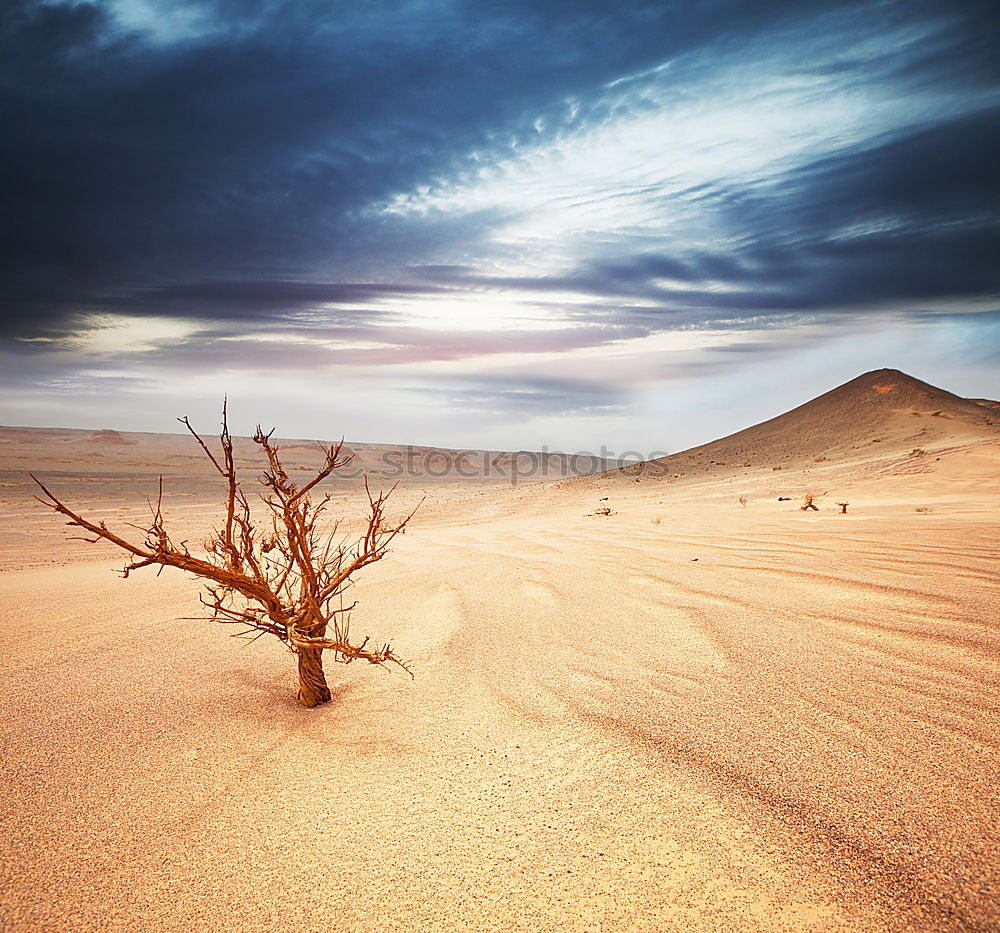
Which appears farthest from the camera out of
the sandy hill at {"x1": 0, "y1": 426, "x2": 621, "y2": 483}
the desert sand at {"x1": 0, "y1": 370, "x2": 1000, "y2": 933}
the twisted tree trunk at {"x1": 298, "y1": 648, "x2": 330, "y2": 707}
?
the sandy hill at {"x1": 0, "y1": 426, "x2": 621, "y2": 483}

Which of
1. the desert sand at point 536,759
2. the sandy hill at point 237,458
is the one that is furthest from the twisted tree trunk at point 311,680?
the sandy hill at point 237,458

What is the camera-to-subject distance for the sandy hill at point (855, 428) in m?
15.5

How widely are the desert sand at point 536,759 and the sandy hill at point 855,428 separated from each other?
42.2ft

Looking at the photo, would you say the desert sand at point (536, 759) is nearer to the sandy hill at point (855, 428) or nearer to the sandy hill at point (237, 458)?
the sandy hill at point (855, 428)

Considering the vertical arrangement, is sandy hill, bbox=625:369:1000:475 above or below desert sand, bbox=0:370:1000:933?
above

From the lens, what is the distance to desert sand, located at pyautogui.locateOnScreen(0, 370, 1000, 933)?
135 cm

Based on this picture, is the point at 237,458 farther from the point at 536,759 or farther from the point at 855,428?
the point at 536,759

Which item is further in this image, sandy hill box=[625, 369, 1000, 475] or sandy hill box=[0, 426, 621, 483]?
sandy hill box=[0, 426, 621, 483]

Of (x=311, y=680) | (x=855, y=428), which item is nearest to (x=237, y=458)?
(x=855, y=428)

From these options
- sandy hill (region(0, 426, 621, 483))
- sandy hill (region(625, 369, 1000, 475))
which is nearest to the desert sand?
sandy hill (region(625, 369, 1000, 475))

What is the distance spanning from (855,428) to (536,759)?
19.7 metres

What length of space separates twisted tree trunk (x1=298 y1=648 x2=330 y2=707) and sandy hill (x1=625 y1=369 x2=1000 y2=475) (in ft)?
48.3

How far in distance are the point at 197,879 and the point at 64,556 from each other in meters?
8.30

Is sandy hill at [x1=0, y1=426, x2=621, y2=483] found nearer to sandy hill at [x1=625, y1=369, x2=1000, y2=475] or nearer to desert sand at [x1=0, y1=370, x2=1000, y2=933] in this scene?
sandy hill at [x1=625, y1=369, x2=1000, y2=475]
